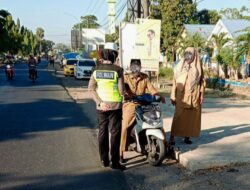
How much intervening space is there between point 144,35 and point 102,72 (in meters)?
13.0

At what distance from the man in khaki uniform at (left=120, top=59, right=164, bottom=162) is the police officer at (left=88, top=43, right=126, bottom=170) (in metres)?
0.48

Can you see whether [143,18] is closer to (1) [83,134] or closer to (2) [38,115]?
(2) [38,115]

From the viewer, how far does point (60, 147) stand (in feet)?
28.5

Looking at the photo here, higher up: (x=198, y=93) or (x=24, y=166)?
(x=198, y=93)

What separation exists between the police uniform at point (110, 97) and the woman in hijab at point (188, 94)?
5.63 feet

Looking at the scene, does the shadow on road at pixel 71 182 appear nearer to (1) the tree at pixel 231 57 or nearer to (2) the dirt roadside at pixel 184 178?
(2) the dirt roadside at pixel 184 178

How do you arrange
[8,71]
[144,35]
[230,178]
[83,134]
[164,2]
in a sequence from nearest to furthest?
[230,178] < [83,134] < [144,35] < [8,71] < [164,2]

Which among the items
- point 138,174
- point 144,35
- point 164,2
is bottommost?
point 138,174

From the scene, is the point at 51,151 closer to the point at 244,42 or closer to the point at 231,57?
the point at 244,42

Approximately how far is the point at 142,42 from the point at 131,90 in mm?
12359

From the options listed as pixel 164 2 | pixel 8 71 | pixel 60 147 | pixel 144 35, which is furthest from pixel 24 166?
pixel 164 2

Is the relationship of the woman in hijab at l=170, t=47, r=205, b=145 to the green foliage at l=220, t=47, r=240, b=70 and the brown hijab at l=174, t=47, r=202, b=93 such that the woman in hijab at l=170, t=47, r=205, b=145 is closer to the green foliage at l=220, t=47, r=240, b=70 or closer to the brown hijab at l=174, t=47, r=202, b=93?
the brown hijab at l=174, t=47, r=202, b=93

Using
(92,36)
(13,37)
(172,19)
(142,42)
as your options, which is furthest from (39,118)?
(13,37)

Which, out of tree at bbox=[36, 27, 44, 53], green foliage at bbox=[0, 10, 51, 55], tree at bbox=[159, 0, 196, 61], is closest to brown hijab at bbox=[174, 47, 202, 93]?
tree at bbox=[159, 0, 196, 61]
